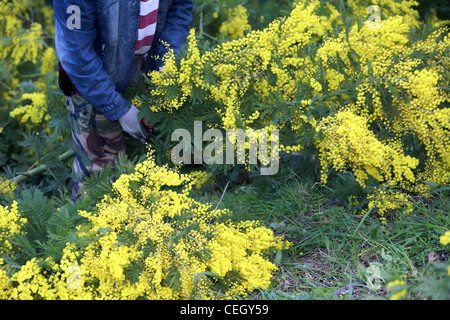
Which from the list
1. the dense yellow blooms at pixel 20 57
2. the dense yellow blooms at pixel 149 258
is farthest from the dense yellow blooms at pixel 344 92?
the dense yellow blooms at pixel 20 57

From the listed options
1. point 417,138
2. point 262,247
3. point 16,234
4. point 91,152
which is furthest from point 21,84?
point 417,138

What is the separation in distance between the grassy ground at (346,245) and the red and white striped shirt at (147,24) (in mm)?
1330

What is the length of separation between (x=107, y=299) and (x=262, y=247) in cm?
91

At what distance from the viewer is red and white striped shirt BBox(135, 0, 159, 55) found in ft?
9.23

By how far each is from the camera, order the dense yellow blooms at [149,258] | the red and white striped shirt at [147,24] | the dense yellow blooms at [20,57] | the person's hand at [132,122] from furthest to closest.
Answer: the dense yellow blooms at [20,57] < the person's hand at [132,122] < the red and white striped shirt at [147,24] < the dense yellow blooms at [149,258]

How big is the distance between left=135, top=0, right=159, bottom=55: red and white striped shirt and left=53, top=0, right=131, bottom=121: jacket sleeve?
12.2 inches

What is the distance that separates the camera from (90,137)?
127 inches

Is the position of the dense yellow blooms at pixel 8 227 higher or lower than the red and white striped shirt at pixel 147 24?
lower

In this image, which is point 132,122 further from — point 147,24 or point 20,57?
point 20,57

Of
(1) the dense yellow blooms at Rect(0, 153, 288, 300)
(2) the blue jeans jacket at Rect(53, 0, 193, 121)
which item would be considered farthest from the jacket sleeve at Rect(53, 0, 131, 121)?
(1) the dense yellow blooms at Rect(0, 153, 288, 300)

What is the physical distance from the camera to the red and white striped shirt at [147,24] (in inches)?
111

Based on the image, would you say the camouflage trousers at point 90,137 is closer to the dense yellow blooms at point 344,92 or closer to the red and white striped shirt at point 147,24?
the dense yellow blooms at point 344,92
